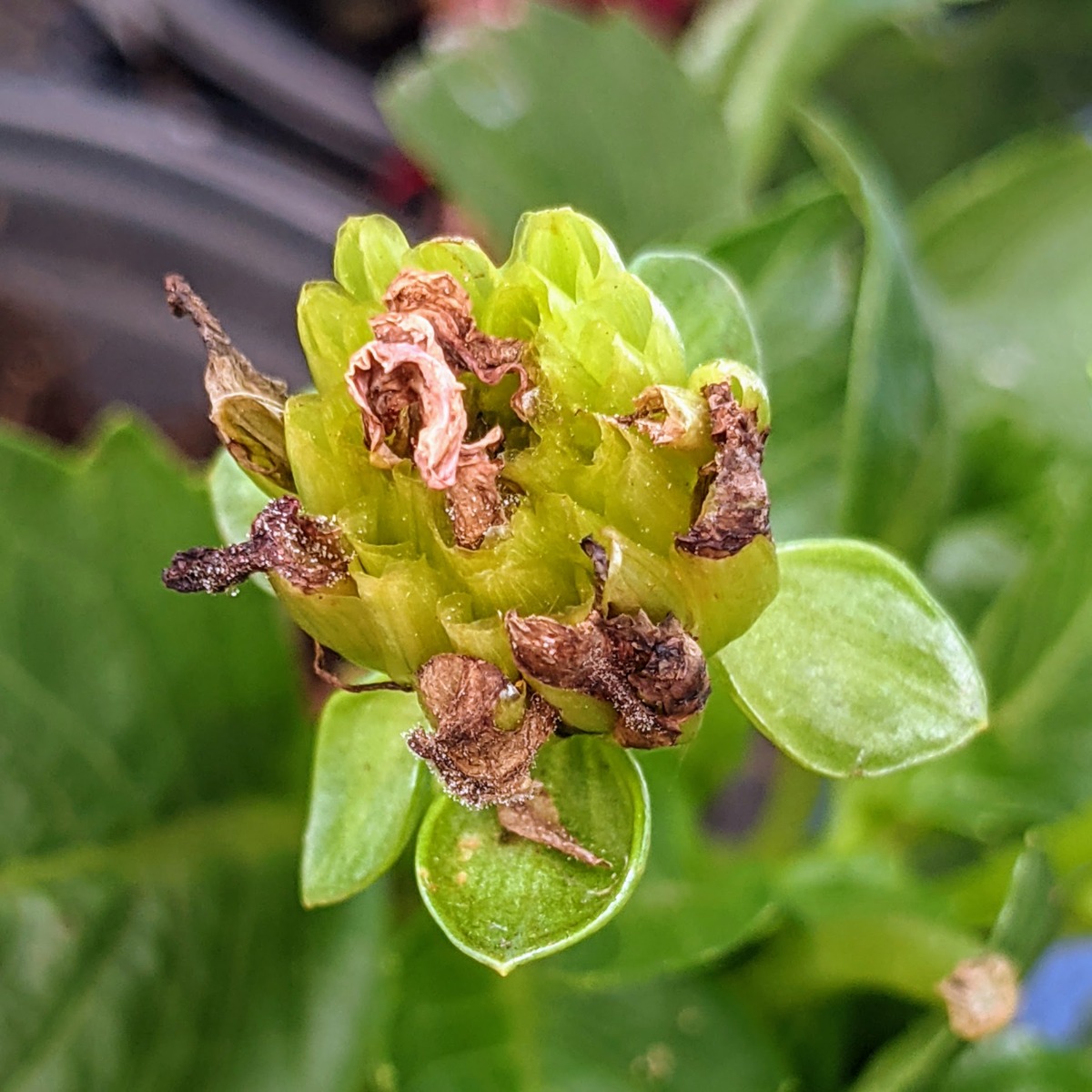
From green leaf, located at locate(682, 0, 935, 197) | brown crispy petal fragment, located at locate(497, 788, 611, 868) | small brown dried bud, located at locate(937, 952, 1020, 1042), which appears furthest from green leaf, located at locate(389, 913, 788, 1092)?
green leaf, located at locate(682, 0, 935, 197)

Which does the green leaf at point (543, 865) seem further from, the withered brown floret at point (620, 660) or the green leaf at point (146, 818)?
the green leaf at point (146, 818)

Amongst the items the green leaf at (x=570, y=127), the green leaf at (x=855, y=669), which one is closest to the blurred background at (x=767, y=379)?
the green leaf at (x=570, y=127)

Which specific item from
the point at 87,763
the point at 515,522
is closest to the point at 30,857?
the point at 87,763

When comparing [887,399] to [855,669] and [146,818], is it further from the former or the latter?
[146,818]

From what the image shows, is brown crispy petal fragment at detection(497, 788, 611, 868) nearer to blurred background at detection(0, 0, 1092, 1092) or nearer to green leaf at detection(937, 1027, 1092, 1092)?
blurred background at detection(0, 0, 1092, 1092)

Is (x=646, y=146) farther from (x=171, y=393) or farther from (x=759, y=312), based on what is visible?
(x=171, y=393)

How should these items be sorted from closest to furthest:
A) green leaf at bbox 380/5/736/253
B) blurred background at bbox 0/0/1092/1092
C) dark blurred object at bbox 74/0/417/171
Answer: blurred background at bbox 0/0/1092/1092 < green leaf at bbox 380/5/736/253 < dark blurred object at bbox 74/0/417/171

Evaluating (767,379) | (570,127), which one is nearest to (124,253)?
(570,127)
